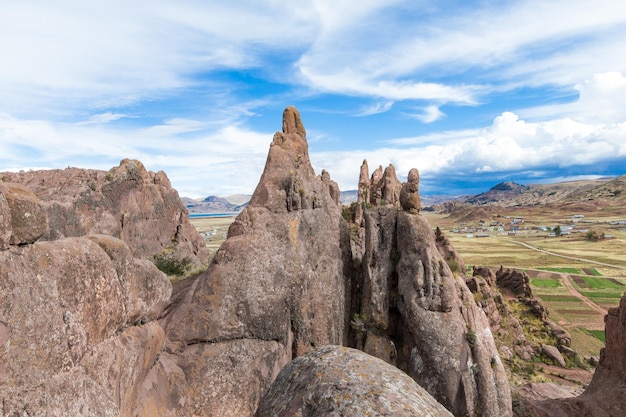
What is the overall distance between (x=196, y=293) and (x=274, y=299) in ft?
15.8

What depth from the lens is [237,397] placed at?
2114 centimetres

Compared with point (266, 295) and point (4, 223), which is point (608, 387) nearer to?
point (266, 295)

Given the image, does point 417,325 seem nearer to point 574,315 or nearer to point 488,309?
point 488,309

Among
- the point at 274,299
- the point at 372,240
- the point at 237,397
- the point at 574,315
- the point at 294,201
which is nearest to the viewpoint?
the point at 237,397

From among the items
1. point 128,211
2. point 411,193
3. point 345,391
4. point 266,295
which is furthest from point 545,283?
point 345,391

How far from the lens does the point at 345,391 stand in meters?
7.51

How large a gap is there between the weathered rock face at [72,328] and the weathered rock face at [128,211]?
16329 millimetres

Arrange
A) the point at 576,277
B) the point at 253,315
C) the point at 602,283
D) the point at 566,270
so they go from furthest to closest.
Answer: the point at 566,270 → the point at 576,277 → the point at 602,283 → the point at 253,315

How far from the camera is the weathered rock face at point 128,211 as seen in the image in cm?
3362

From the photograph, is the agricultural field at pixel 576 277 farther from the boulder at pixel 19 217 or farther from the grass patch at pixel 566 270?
the boulder at pixel 19 217

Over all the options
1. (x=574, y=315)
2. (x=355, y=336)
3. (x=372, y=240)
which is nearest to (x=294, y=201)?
(x=372, y=240)

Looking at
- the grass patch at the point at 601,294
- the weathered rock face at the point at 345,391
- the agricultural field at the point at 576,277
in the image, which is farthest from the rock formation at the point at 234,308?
the grass patch at the point at 601,294

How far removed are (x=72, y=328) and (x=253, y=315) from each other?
1166 centimetres

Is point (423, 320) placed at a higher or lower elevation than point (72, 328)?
lower
